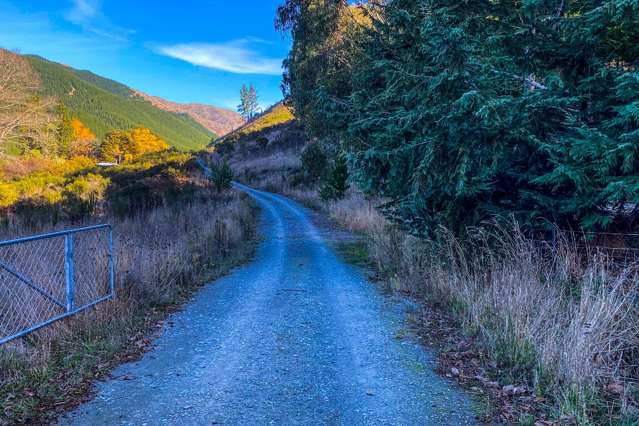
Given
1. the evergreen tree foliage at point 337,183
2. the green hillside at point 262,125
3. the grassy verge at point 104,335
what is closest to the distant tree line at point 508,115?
the grassy verge at point 104,335

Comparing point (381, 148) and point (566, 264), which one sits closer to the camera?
point (566, 264)

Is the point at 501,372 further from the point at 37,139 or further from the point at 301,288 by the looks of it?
the point at 37,139

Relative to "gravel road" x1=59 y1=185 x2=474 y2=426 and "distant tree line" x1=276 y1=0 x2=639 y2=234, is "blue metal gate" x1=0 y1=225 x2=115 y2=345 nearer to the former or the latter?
"gravel road" x1=59 y1=185 x2=474 y2=426

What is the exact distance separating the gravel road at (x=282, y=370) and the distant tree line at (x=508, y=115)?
2.28m

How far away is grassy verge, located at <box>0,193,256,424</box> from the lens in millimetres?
3663

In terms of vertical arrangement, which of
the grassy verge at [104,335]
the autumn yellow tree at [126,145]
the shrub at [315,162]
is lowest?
the grassy verge at [104,335]

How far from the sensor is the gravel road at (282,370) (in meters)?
3.49

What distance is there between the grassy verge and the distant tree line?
160 inches

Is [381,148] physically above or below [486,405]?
above

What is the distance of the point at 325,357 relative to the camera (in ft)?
15.5

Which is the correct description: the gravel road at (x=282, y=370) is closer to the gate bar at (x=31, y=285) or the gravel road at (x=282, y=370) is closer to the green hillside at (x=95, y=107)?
the gate bar at (x=31, y=285)

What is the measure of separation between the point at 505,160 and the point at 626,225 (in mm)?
2051

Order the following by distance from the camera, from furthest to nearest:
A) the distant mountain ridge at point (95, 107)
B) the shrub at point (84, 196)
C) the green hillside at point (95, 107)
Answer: the green hillside at point (95, 107)
the distant mountain ridge at point (95, 107)
the shrub at point (84, 196)

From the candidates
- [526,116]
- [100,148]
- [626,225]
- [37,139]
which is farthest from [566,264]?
[100,148]
